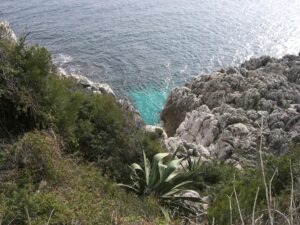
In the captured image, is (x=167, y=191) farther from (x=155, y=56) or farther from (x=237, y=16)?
(x=237, y=16)

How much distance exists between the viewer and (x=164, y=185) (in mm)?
10664

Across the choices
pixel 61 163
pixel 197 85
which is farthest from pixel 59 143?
pixel 197 85

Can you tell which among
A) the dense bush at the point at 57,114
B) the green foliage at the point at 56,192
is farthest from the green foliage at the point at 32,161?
the dense bush at the point at 57,114

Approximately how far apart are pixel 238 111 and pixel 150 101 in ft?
22.4

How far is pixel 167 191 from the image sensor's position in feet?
35.1

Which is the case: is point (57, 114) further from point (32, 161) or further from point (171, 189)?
point (171, 189)

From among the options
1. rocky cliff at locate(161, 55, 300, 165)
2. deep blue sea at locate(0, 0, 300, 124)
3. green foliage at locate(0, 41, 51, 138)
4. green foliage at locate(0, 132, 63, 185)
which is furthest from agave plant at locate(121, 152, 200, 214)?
deep blue sea at locate(0, 0, 300, 124)

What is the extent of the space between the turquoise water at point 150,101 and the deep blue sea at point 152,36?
0.05 m

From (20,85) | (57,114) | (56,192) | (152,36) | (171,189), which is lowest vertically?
(152,36)

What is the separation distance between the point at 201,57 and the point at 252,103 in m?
10.2

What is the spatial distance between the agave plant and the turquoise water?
13.8 metres

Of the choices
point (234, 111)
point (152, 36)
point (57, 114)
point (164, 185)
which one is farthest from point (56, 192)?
point (152, 36)

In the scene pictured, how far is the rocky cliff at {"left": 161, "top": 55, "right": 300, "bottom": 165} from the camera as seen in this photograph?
60.1 ft

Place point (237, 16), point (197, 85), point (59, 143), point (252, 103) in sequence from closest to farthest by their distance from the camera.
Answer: point (59, 143), point (252, 103), point (197, 85), point (237, 16)
